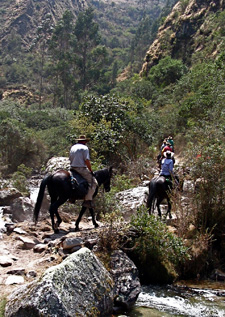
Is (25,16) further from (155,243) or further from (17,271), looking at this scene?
(17,271)

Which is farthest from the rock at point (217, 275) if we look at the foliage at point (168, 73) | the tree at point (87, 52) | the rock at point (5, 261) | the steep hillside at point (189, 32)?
the tree at point (87, 52)

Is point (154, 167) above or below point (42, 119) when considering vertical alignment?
below

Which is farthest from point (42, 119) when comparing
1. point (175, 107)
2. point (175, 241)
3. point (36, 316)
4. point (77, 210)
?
point (36, 316)

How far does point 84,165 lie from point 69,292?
4.40 metres

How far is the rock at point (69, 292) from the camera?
12.9 ft

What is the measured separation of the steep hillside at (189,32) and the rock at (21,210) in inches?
1422

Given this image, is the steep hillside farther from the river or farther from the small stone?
the small stone

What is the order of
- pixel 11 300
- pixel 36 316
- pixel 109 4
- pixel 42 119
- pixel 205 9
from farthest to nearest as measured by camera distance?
pixel 109 4, pixel 205 9, pixel 42 119, pixel 11 300, pixel 36 316

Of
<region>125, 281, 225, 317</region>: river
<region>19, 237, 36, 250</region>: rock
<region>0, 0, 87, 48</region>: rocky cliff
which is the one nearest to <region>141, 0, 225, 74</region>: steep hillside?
<region>19, 237, 36, 250</region>: rock

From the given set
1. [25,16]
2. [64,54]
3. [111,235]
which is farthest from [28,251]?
[25,16]

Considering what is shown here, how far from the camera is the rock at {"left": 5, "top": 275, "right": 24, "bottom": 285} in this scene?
5.28m

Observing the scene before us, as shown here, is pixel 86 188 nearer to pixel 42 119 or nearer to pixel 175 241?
pixel 175 241

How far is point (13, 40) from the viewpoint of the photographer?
87000mm

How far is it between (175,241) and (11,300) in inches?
142
